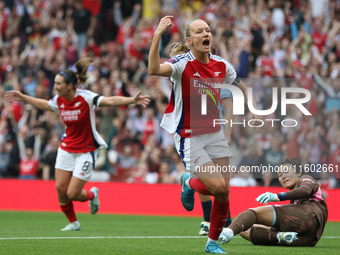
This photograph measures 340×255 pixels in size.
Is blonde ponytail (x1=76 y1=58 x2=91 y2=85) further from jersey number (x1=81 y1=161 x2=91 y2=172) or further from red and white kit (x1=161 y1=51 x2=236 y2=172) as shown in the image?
red and white kit (x1=161 y1=51 x2=236 y2=172)

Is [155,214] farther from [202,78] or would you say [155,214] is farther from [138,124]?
[202,78]

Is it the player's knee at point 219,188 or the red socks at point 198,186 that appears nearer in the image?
the player's knee at point 219,188

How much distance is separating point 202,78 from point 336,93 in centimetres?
800

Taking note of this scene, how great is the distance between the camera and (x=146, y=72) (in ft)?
49.2

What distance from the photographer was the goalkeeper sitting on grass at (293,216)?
224 inches

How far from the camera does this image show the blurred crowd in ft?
39.0

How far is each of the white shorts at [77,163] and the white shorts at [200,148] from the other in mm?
2870

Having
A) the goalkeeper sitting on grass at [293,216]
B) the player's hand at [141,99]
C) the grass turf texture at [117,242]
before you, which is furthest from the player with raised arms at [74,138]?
the goalkeeper sitting on grass at [293,216]

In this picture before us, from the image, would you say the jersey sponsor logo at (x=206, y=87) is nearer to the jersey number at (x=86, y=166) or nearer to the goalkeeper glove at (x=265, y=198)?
the goalkeeper glove at (x=265, y=198)

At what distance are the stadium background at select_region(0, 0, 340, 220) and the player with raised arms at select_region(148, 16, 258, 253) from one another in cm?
564

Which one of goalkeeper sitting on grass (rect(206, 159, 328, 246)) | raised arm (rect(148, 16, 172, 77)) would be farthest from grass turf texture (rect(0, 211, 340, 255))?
raised arm (rect(148, 16, 172, 77))

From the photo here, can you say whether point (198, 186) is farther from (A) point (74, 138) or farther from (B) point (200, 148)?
(A) point (74, 138)

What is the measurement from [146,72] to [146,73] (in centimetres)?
9

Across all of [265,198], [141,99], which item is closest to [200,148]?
[265,198]
